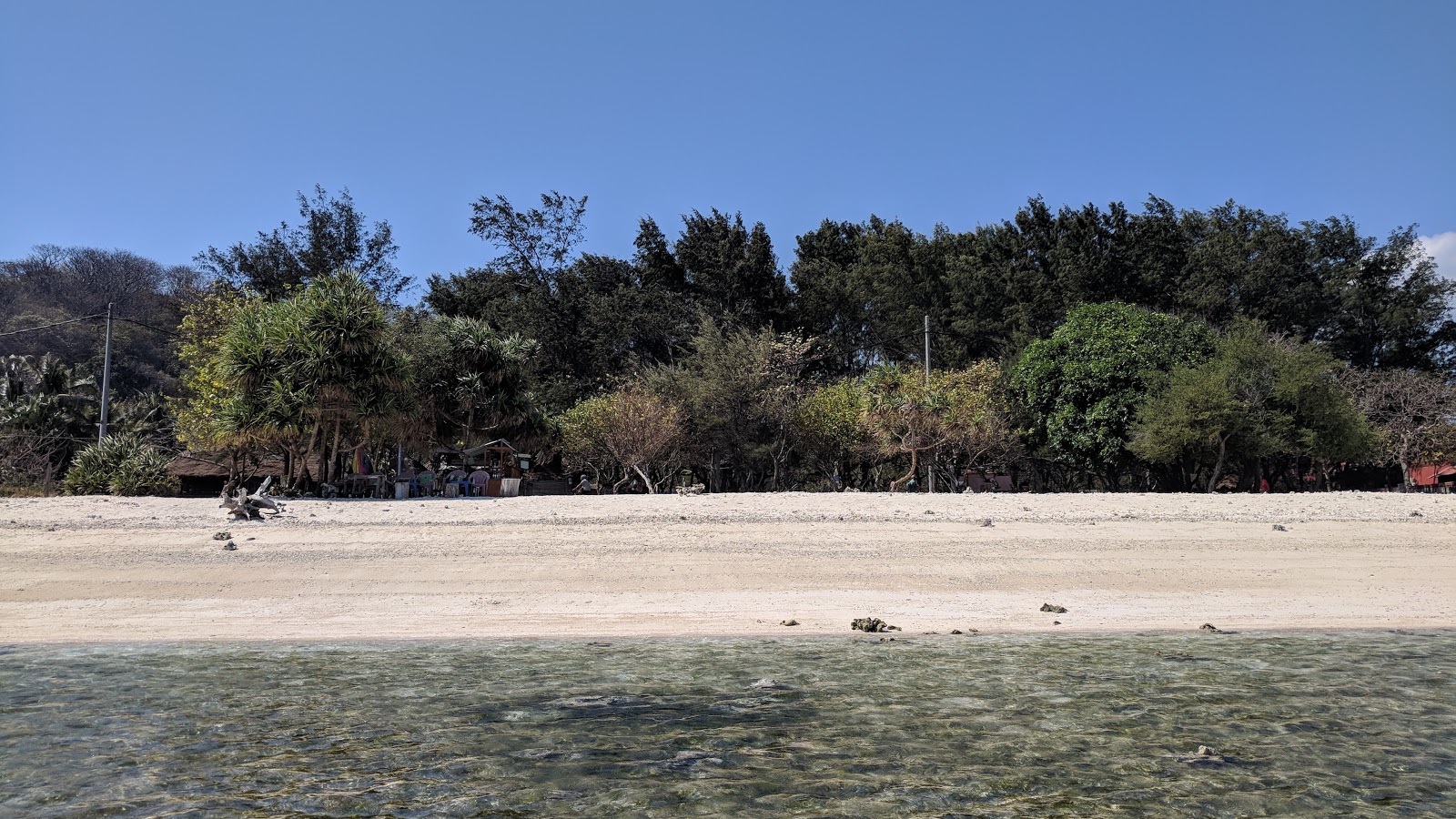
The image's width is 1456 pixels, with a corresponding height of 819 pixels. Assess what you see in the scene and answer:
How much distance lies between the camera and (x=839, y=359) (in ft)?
142

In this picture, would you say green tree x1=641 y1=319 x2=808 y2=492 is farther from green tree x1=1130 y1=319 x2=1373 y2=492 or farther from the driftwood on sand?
the driftwood on sand

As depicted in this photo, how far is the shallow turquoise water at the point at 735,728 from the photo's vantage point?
514cm

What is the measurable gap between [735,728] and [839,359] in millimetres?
37201

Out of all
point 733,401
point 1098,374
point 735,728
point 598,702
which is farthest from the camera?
point 733,401

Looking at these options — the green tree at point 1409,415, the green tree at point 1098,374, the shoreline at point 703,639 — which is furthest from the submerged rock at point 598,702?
the green tree at point 1409,415

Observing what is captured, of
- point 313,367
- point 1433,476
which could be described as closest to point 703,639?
point 313,367

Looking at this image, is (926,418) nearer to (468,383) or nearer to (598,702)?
(468,383)

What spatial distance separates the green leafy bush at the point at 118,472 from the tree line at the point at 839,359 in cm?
170

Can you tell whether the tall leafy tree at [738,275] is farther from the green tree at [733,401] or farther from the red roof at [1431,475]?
the red roof at [1431,475]

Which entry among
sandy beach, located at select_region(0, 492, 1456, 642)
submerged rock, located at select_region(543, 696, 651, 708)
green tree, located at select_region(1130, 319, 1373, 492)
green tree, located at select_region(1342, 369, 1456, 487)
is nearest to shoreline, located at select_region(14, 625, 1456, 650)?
sandy beach, located at select_region(0, 492, 1456, 642)

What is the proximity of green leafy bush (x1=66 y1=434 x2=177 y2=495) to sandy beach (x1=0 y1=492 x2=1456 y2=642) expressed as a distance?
4315mm

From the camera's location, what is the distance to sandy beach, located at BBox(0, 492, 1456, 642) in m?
10.9

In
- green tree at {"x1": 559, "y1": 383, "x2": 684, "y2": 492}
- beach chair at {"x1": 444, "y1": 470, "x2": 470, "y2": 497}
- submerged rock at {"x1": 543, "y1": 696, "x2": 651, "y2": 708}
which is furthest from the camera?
green tree at {"x1": 559, "y1": 383, "x2": 684, "y2": 492}

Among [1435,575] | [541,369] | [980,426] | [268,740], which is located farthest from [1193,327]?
[268,740]
